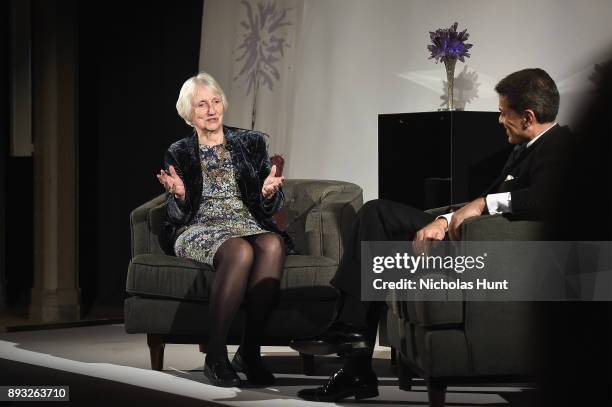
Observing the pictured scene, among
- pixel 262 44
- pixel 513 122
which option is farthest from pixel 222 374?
pixel 262 44

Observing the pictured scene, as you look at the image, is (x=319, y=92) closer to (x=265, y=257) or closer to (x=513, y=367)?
(x=265, y=257)

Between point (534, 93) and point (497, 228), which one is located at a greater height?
point (534, 93)

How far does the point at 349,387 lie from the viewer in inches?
120

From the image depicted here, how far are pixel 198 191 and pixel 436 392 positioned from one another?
1.45 metres

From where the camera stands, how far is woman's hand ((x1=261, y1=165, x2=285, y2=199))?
3695 millimetres

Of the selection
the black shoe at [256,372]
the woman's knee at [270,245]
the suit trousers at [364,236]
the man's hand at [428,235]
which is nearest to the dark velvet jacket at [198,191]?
the woman's knee at [270,245]

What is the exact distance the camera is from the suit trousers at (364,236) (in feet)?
9.96

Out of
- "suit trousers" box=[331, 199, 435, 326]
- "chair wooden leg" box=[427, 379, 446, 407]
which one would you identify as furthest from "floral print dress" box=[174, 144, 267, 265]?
"chair wooden leg" box=[427, 379, 446, 407]

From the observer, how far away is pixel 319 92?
5.40m

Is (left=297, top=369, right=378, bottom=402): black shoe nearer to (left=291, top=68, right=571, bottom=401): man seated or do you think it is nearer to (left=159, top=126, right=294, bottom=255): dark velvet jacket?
(left=291, top=68, right=571, bottom=401): man seated

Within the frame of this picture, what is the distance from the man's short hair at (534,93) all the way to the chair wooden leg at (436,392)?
34.9 inches

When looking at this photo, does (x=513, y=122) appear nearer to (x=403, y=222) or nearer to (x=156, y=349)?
(x=403, y=222)

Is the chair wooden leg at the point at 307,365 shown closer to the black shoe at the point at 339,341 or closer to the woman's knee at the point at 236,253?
the woman's knee at the point at 236,253

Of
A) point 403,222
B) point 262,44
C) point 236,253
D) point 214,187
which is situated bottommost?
point 236,253
